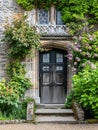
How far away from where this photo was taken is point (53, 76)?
15.5 m

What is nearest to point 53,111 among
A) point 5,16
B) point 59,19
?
point 59,19

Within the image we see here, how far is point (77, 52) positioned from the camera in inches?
585

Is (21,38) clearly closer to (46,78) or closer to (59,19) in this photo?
(59,19)

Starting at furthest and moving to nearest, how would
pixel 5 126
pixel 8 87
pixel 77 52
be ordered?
pixel 77 52
pixel 8 87
pixel 5 126

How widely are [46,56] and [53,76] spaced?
84cm

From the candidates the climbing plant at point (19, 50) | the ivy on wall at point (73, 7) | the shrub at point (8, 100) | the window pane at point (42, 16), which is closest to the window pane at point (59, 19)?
the ivy on wall at point (73, 7)

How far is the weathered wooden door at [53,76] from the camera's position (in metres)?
15.5

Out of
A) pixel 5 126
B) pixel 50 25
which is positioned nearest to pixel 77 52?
pixel 50 25

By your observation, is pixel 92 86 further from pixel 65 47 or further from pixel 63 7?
pixel 63 7

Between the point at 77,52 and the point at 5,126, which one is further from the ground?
the point at 77,52

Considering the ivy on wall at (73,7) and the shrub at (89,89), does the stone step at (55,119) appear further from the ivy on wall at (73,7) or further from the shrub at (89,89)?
the ivy on wall at (73,7)

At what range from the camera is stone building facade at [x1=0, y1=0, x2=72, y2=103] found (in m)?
15.0

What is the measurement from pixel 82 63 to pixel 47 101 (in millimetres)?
2160

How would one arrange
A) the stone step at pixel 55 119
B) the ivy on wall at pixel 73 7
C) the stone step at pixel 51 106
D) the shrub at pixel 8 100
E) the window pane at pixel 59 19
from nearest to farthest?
the stone step at pixel 55 119 → the shrub at pixel 8 100 → the stone step at pixel 51 106 → the ivy on wall at pixel 73 7 → the window pane at pixel 59 19
